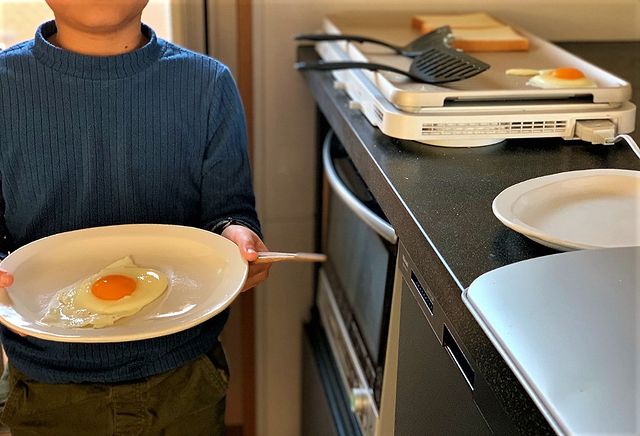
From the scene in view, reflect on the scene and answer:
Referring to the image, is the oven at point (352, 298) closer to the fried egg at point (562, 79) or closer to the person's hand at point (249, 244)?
the person's hand at point (249, 244)

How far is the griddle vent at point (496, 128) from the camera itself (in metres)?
1.04

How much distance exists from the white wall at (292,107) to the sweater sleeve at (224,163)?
444mm

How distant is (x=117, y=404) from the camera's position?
1.12 meters

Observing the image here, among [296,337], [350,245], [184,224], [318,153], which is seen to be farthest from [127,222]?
[296,337]

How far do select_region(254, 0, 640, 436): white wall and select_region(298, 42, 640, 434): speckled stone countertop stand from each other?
13.3 inches

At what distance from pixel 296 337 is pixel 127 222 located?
76cm

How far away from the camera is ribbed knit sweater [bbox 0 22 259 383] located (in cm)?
107

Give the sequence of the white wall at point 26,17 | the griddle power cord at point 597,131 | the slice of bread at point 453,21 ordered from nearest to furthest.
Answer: the griddle power cord at point 597,131 → the slice of bread at point 453,21 → the white wall at point 26,17

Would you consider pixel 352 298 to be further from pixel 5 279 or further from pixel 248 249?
pixel 5 279

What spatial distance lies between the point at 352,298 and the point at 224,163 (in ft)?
1.20

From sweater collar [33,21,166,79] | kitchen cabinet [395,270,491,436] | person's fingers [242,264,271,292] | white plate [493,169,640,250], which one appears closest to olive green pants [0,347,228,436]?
person's fingers [242,264,271,292]

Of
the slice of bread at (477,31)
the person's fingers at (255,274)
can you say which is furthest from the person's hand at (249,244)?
the slice of bread at (477,31)

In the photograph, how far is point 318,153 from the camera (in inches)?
64.1

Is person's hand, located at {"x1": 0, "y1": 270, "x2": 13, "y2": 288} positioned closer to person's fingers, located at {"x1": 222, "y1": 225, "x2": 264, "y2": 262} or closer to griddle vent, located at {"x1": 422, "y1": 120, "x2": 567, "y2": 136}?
person's fingers, located at {"x1": 222, "y1": 225, "x2": 264, "y2": 262}
